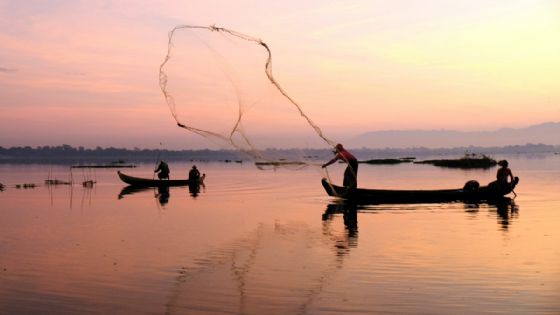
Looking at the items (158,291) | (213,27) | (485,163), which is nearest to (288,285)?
(158,291)

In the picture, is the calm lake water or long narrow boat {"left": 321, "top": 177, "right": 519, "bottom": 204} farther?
long narrow boat {"left": 321, "top": 177, "right": 519, "bottom": 204}

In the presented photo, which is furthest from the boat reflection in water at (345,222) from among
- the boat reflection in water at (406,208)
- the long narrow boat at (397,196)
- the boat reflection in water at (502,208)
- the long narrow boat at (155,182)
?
the long narrow boat at (155,182)

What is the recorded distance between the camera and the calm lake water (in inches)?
401

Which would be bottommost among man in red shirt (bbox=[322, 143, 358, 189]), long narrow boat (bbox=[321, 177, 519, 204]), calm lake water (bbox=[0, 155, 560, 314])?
calm lake water (bbox=[0, 155, 560, 314])

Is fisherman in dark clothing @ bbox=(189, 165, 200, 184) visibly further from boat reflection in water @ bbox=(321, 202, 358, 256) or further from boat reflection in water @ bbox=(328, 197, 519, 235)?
boat reflection in water @ bbox=(321, 202, 358, 256)

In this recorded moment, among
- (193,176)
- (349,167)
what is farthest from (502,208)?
(193,176)

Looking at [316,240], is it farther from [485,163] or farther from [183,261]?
[485,163]

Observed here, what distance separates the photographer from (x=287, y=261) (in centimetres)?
1418

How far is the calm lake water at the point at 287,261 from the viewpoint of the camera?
1018 centimetres

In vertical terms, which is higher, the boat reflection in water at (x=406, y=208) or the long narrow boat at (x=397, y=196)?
the long narrow boat at (x=397, y=196)

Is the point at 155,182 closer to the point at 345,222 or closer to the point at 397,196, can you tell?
the point at 397,196

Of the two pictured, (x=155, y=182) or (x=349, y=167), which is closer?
(x=349, y=167)

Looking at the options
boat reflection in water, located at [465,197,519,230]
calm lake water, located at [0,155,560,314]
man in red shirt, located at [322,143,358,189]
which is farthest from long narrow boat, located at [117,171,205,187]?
boat reflection in water, located at [465,197,519,230]

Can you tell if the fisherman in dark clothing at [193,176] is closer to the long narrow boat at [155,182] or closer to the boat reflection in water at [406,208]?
the long narrow boat at [155,182]
